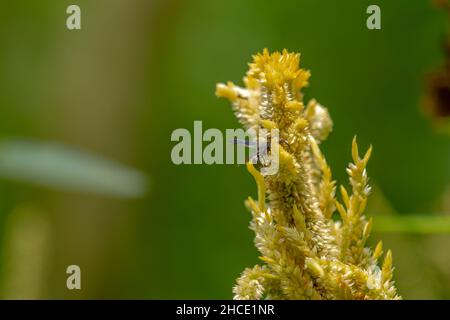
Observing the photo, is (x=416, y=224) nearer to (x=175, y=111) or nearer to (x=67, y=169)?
(x=67, y=169)

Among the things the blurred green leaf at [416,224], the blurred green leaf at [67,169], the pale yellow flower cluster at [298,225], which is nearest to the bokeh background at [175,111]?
the blurred green leaf at [67,169]

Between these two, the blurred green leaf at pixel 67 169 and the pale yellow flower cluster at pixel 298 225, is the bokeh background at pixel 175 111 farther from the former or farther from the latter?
the pale yellow flower cluster at pixel 298 225

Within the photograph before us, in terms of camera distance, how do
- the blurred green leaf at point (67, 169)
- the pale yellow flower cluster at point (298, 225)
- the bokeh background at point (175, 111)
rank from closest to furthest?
the pale yellow flower cluster at point (298, 225) < the blurred green leaf at point (67, 169) < the bokeh background at point (175, 111)

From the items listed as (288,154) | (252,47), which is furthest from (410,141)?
(288,154)

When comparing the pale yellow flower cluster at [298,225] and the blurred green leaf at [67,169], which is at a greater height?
the blurred green leaf at [67,169]

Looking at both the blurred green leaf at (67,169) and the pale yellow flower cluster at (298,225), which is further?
the blurred green leaf at (67,169)

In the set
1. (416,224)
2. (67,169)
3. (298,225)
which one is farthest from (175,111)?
(298,225)
